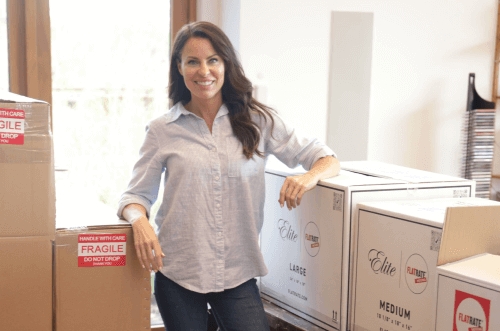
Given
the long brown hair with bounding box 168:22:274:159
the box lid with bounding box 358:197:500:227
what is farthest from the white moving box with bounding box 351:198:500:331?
the long brown hair with bounding box 168:22:274:159

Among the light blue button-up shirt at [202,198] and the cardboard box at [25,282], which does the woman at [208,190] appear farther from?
the cardboard box at [25,282]

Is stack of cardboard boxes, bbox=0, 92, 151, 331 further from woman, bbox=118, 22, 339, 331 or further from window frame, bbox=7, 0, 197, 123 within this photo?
window frame, bbox=7, 0, 197, 123

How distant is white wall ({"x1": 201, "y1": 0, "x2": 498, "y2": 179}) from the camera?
2.89m

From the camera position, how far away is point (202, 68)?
181 cm

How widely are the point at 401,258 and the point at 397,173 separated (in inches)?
16.6

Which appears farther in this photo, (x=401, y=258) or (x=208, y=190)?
(x=208, y=190)

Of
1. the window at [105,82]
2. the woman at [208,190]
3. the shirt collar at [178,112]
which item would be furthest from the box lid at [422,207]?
the window at [105,82]

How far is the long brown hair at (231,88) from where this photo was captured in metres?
1.83

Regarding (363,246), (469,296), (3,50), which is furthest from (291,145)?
(3,50)

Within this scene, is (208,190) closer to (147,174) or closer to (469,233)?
(147,174)

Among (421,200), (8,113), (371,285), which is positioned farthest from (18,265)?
(421,200)

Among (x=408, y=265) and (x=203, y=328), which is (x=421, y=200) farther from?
(x=203, y=328)

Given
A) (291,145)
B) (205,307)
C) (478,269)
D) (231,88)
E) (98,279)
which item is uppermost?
(231,88)

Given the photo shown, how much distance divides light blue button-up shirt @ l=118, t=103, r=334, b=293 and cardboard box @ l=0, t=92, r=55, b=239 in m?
0.29
